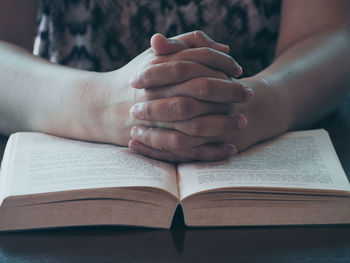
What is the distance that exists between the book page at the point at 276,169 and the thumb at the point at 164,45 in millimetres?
197

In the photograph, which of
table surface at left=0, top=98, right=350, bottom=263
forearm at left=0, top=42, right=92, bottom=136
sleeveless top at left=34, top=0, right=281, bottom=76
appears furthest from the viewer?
sleeveless top at left=34, top=0, right=281, bottom=76

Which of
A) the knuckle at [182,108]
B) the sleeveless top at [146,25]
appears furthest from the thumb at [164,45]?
the sleeveless top at [146,25]

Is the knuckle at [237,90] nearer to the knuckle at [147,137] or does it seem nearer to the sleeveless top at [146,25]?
the knuckle at [147,137]

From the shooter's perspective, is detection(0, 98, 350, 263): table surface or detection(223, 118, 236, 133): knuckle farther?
detection(223, 118, 236, 133): knuckle

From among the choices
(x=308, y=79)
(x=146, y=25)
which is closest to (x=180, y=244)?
(x=308, y=79)

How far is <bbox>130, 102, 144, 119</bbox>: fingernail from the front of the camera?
0.70 metres

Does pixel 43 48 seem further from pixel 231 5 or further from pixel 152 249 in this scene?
pixel 152 249

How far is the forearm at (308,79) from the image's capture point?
0.85 meters

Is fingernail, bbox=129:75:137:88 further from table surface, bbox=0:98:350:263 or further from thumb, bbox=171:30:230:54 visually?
table surface, bbox=0:98:350:263

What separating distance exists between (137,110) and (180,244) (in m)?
0.25

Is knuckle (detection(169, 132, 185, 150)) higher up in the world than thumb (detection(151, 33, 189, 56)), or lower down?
lower down

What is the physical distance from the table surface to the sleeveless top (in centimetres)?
76

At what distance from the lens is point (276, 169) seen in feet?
2.18

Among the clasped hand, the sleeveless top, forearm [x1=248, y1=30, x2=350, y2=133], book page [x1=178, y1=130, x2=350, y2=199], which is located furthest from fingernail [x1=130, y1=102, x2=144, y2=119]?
the sleeveless top
